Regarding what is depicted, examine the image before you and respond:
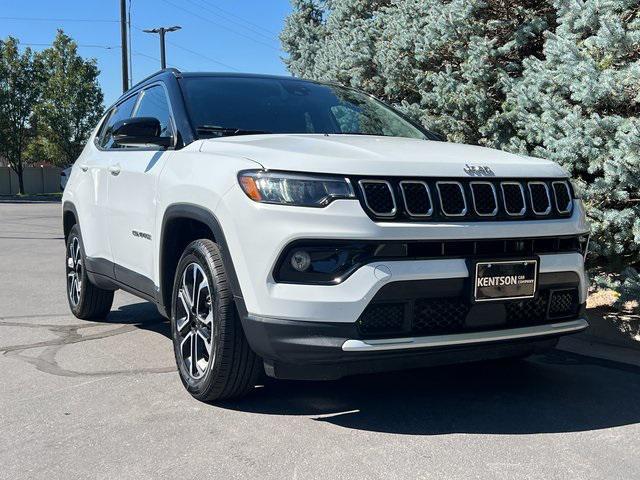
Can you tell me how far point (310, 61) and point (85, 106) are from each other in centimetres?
3786

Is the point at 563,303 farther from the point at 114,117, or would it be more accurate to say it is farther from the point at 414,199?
the point at 114,117

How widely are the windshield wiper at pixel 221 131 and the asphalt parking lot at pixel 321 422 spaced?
1489 mm

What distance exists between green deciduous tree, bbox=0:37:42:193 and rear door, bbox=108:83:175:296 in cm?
4619

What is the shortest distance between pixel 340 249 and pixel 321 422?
0.98m

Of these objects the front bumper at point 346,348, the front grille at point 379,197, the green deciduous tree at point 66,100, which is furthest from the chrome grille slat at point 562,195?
the green deciduous tree at point 66,100

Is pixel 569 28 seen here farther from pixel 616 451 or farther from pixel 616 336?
pixel 616 451

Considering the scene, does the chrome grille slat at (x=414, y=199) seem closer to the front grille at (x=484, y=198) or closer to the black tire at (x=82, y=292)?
the front grille at (x=484, y=198)

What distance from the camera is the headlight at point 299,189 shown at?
130 inches

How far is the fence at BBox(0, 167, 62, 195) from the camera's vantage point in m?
53.1

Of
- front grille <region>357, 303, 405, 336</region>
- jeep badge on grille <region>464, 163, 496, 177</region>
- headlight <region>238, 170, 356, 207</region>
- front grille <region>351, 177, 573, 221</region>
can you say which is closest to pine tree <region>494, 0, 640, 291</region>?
front grille <region>351, 177, 573, 221</region>

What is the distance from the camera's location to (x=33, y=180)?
179 feet

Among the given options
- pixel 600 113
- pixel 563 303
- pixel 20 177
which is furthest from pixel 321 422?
pixel 20 177

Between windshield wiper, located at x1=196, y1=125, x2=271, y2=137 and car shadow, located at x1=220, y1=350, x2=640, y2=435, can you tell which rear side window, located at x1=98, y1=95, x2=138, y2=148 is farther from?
car shadow, located at x1=220, y1=350, x2=640, y2=435

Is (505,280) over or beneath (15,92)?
beneath
